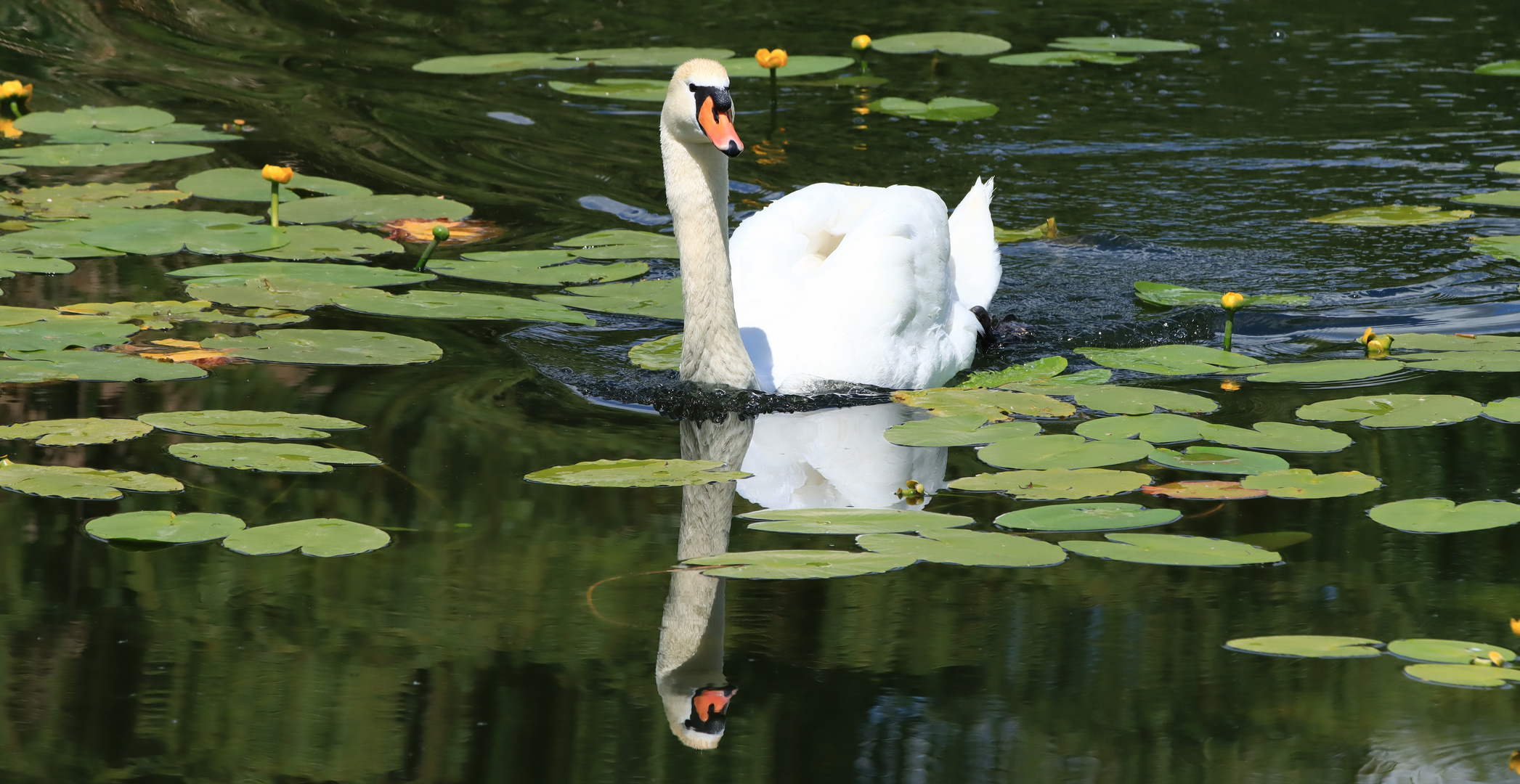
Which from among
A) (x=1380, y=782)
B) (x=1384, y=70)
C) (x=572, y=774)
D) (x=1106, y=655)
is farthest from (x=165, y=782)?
(x=1384, y=70)

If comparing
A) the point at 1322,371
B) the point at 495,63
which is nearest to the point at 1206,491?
the point at 1322,371

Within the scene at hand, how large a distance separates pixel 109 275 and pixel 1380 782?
5.06 meters

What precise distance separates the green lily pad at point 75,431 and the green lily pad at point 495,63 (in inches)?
220

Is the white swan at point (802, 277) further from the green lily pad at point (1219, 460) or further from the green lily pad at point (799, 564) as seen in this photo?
the green lily pad at point (799, 564)

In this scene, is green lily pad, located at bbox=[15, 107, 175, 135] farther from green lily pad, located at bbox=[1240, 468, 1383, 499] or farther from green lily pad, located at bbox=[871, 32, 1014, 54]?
green lily pad, located at bbox=[1240, 468, 1383, 499]

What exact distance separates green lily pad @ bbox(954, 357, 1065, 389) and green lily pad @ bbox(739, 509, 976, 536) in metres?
1.33

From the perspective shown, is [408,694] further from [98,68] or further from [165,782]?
[98,68]

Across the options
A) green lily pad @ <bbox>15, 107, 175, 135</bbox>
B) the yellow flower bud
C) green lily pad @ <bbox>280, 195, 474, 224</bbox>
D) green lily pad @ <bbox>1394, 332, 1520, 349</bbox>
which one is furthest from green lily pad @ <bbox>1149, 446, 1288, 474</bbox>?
green lily pad @ <bbox>15, 107, 175, 135</bbox>

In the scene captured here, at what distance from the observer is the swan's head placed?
4.71 metres

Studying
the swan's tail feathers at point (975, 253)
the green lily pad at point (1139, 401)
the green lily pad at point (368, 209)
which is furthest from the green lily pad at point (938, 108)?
the green lily pad at point (1139, 401)

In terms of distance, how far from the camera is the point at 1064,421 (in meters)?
5.05

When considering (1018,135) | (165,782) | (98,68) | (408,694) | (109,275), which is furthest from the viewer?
(98,68)

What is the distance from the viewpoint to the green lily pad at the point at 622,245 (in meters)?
7.07

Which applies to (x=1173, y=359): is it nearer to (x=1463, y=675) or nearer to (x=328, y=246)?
(x=1463, y=675)
